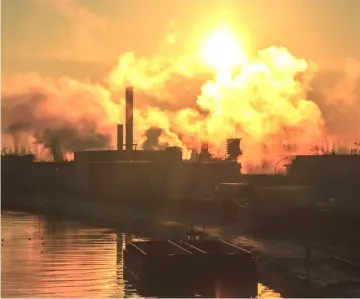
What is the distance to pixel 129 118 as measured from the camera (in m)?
125

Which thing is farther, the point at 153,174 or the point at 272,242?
the point at 153,174

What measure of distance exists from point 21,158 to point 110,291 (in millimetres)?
114756

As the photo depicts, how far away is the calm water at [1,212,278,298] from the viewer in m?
29.7

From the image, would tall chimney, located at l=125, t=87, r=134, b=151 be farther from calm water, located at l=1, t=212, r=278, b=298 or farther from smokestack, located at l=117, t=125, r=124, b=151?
calm water, located at l=1, t=212, r=278, b=298

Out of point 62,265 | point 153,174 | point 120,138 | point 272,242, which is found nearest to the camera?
Result: point 62,265

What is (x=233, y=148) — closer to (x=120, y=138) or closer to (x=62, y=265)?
(x=120, y=138)

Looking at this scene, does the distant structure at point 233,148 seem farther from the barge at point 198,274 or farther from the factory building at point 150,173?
the barge at point 198,274

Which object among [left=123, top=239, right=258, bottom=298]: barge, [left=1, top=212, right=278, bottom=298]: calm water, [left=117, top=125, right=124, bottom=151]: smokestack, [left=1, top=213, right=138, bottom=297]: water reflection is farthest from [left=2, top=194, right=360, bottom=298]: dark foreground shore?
[left=117, top=125, right=124, bottom=151]: smokestack

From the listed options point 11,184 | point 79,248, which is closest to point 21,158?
point 11,184

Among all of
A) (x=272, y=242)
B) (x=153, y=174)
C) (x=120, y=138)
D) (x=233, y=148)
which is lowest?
(x=272, y=242)

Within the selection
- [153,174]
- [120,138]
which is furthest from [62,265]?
[120,138]

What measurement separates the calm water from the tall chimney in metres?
58.2

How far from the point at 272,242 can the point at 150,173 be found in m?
69.9

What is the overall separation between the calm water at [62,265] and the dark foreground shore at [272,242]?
7.15 ft
